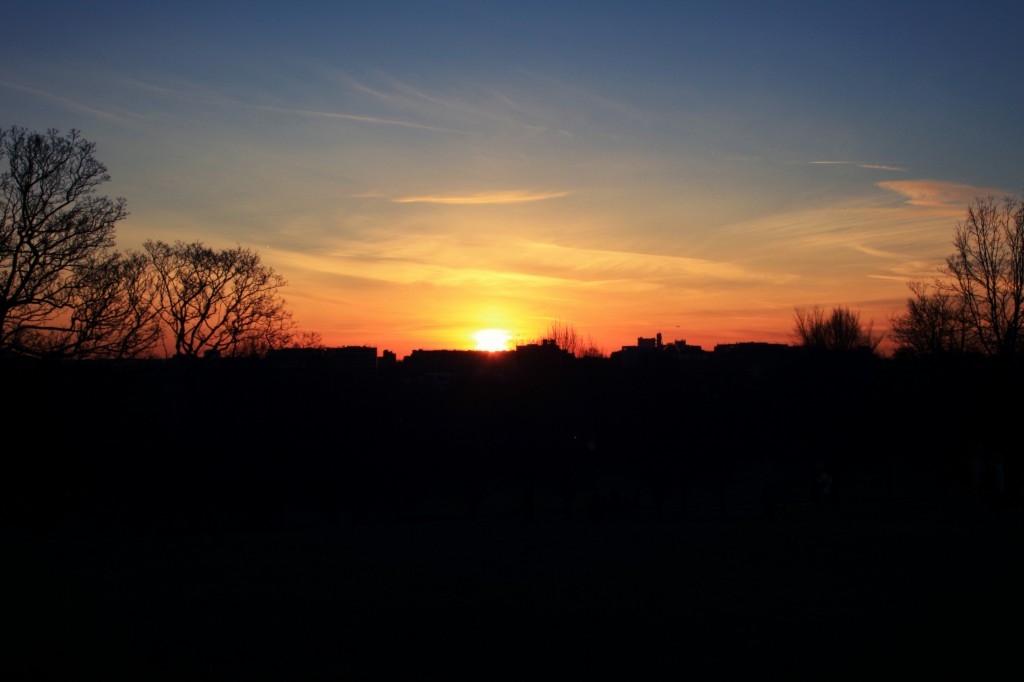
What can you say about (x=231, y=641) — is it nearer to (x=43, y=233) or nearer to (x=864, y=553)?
(x=864, y=553)

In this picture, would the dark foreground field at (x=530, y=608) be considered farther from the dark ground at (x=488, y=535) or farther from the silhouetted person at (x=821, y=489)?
the silhouetted person at (x=821, y=489)

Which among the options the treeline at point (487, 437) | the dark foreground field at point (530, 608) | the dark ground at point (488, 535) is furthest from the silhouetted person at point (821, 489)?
the dark foreground field at point (530, 608)

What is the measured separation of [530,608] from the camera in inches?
609

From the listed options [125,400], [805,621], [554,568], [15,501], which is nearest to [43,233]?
[125,400]

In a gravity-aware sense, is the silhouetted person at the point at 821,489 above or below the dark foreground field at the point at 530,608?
above

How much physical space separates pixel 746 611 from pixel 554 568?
569 cm

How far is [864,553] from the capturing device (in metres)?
20.4

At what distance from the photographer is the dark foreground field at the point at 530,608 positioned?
1189 centimetres

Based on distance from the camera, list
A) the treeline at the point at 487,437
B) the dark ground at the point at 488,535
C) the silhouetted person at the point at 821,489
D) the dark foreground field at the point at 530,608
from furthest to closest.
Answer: the treeline at the point at 487,437 → the silhouetted person at the point at 821,489 → the dark ground at the point at 488,535 → the dark foreground field at the point at 530,608

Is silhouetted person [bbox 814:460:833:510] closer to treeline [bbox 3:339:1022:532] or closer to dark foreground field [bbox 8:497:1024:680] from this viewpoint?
treeline [bbox 3:339:1022:532]

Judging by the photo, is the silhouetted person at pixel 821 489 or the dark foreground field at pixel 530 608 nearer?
the dark foreground field at pixel 530 608

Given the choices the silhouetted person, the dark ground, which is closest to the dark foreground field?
the dark ground

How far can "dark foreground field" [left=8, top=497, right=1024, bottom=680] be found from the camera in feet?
39.0

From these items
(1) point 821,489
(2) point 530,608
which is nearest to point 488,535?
(2) point 530,608
